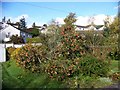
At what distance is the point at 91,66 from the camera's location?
19.7 ft

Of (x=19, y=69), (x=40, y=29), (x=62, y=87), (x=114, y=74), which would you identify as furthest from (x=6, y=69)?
(x=40, y=29)

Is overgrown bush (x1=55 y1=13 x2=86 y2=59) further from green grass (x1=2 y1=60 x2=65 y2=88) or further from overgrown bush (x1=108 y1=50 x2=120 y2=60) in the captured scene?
overgrown bush (x1=108 y1=50 x2=120 y2=60)

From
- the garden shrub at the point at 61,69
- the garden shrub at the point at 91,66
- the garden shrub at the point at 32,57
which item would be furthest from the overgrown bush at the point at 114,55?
the garden shrub at the point at 32,57

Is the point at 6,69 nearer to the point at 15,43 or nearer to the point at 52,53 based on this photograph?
the point at 52,53

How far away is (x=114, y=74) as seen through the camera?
6.37 m

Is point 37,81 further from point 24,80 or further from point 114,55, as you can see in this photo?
point 114,55

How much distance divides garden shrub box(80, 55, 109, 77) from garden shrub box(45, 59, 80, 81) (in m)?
0.16

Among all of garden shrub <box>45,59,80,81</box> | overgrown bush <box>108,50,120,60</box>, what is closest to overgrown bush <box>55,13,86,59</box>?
garden shrub <box>45,59,80,81</box>

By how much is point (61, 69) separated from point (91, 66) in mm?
836

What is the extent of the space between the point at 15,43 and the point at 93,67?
5521 mm

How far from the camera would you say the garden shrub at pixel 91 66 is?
600 cm

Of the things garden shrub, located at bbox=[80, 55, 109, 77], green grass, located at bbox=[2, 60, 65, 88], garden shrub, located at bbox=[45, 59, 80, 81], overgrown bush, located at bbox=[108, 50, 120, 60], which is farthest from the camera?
overgrown bush, located at bbox=[108, 50, 120, 60]

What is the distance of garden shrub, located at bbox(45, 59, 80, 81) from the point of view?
18.6 feet

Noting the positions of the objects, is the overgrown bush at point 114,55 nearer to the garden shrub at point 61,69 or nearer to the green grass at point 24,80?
the garden shrub at point 61,69
